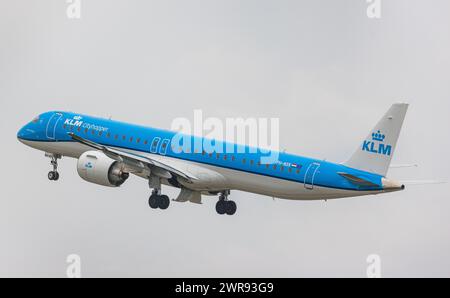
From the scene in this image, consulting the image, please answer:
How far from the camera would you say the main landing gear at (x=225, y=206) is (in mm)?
91562

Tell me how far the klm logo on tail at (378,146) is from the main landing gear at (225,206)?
495 inches

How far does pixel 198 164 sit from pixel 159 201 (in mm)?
3600

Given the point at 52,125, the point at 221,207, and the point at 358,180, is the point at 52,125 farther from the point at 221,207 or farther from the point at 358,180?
the point at 358,180

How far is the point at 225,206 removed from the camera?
91750 mm

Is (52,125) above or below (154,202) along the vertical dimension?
above

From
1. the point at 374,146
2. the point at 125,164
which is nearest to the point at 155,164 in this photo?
the point at 125,164

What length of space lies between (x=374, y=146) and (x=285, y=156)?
6180mm

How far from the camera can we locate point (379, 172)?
81.9 m

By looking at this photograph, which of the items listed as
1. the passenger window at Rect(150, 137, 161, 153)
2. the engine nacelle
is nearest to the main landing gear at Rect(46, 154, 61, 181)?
the engine nacelle

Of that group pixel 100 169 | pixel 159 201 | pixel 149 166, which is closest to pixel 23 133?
pixel 100 169

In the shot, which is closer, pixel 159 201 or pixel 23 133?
pixel 159 201

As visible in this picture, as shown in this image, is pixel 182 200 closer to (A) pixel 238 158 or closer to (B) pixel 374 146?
(A) pixel 238 158

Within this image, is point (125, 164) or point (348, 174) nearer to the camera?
point (348, 174)

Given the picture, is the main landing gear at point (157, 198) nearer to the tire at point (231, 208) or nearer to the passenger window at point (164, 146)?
the passenger window at point (164, 146)
